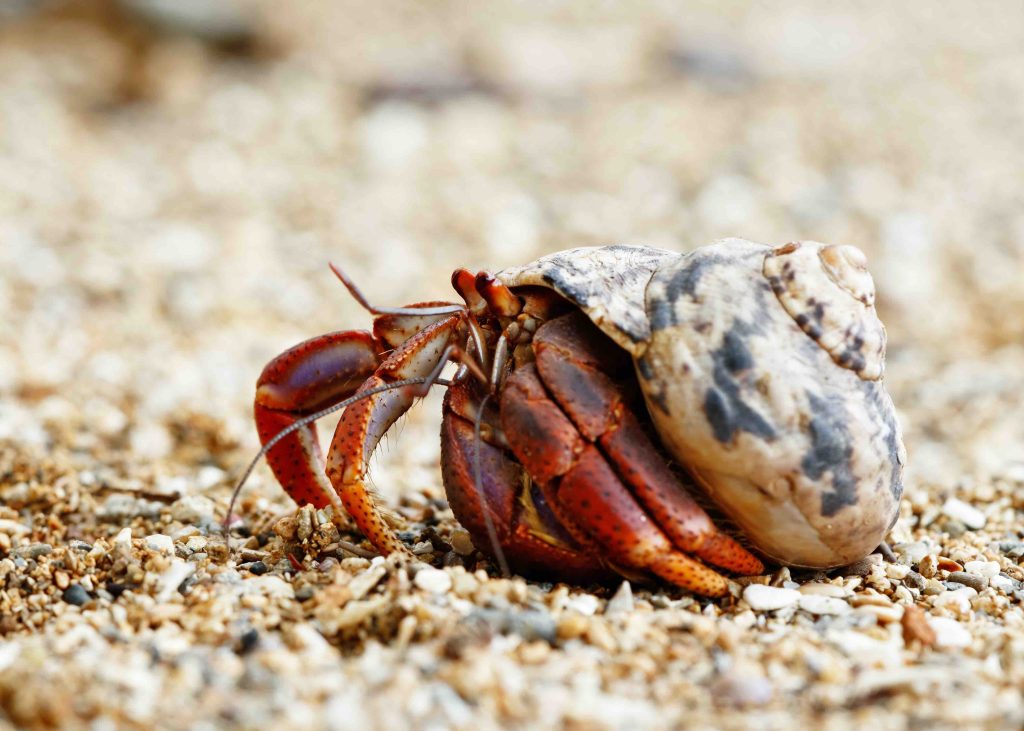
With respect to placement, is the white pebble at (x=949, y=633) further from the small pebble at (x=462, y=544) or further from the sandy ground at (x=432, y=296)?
the small pebble at (x=462, y=544)

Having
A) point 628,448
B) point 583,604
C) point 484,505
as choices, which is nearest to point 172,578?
point 484,505

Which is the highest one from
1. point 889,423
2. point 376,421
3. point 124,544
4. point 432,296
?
point 889,423

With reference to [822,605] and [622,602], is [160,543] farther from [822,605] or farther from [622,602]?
[822,605]

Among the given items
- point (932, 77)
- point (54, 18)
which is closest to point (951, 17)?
point (932, 77)

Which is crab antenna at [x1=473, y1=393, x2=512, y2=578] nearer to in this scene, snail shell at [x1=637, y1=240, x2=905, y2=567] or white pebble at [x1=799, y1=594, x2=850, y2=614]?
snail shell at [x1=637, y1=240, x2=905, y2=567]

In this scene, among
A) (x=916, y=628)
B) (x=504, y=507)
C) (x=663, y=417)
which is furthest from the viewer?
(x=504, y=507)

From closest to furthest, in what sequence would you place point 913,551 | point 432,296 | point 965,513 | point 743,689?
point 743,689 < point 913,551 < point 965,513 < point 432,296

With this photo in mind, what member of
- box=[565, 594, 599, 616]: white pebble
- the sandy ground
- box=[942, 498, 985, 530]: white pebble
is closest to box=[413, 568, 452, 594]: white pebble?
the sandy ground
